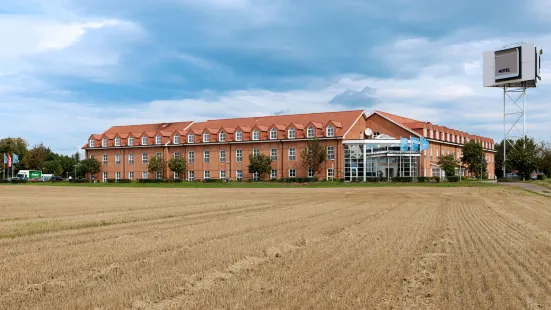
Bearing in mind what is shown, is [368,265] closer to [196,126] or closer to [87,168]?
[196,126]

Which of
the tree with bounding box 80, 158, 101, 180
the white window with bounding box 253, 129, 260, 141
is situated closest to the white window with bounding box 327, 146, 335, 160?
the white window with bounding box 253, 129, 260, 141

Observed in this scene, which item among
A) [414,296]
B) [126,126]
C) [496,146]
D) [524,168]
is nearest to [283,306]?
[414,296]

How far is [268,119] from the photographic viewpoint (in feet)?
314

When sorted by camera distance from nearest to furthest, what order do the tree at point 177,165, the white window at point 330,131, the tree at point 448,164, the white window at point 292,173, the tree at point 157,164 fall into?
the tree at point 448,164 < the white window at point 330,131 < the white window at point 292,173 < the tree at point 177,165 < the tree at point 157,164

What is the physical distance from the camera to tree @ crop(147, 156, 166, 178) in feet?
305

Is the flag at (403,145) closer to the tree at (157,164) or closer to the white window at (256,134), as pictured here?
the white window at (256,134)

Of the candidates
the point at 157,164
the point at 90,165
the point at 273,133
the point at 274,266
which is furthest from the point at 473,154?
the point at 274,266

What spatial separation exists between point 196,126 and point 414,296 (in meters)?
94.3

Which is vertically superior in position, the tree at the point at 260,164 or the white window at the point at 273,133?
the white window at the point at 273,133

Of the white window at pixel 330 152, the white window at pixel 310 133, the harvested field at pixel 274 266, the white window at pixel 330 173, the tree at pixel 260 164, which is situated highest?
the white window at pixel 310 133

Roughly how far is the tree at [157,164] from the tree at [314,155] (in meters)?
28.8

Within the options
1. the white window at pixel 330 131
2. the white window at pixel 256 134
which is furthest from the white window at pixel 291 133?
the white window at pixel 256 134

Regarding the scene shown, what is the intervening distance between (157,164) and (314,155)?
31.0 meters

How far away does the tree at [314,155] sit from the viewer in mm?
78875
